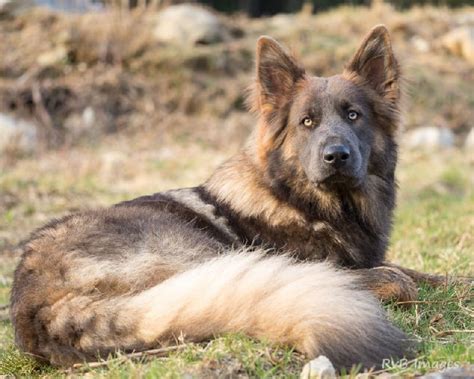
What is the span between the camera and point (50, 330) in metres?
4.09

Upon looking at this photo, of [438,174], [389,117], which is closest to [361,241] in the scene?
[389,117]

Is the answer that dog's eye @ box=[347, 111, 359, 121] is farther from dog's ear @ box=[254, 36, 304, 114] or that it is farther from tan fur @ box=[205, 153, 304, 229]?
tan fur @ box=[205, 153, 304, 229]

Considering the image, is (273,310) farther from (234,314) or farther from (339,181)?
(339,181)

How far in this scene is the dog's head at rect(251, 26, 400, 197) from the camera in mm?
5051

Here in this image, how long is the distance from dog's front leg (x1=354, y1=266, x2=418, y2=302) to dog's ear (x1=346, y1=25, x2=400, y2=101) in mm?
1378

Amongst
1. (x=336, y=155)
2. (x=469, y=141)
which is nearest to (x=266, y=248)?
(x=336, y=155)

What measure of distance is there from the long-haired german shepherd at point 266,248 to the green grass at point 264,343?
146mm

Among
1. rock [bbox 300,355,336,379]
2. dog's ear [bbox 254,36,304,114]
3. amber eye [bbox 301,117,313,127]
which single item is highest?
dog's ear [bbox 254,36,304,114]

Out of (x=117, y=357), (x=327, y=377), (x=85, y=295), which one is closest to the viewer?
(x=327, y=377)

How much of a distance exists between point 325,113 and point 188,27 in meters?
13.9

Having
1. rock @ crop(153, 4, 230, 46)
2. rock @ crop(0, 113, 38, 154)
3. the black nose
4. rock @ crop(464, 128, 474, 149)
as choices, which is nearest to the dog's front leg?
the black nose

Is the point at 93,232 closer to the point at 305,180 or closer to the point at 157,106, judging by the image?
the point at 305,180

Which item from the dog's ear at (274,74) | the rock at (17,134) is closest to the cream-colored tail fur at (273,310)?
the dog's ear at (274,74)

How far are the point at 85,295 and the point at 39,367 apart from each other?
579 mm
